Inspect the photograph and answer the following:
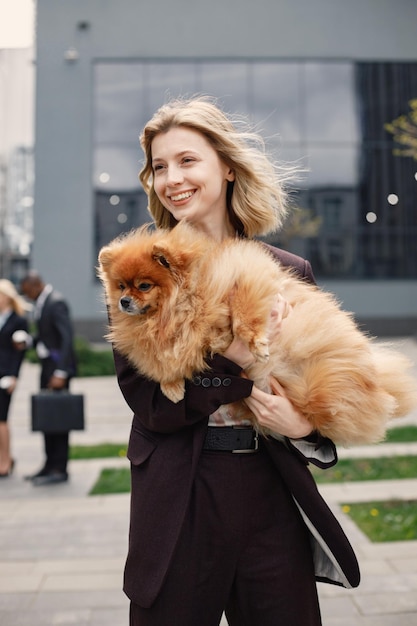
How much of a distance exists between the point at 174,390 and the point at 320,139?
23.5 meters

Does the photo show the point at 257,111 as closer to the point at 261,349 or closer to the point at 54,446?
the point at 54,446

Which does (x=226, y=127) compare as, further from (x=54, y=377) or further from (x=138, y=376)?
(x=54, y=377)

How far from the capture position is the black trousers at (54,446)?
714 centimetres

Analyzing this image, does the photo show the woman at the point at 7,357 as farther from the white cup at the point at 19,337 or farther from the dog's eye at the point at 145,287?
the dog's eye at the point at 145,287

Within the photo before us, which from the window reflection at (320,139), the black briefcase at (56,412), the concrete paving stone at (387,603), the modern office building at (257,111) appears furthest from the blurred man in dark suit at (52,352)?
the window reflection at (320,139)

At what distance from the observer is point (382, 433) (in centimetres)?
200

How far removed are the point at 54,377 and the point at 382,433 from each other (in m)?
5.57

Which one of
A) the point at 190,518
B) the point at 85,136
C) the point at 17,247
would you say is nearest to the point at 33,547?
the point at 190,518

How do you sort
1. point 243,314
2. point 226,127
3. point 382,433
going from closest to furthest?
1. point 243,314
2. point 382,433
3. point 226,127

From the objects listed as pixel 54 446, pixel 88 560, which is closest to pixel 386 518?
pixel 88 560

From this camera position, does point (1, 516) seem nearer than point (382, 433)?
No

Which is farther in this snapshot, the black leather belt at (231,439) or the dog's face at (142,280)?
the black leather belt at (231,439)

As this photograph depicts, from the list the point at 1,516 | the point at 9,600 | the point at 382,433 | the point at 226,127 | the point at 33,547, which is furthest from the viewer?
the point at 1,516

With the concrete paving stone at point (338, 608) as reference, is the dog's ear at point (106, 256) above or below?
above
